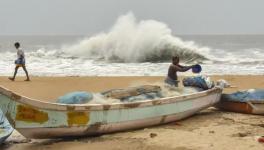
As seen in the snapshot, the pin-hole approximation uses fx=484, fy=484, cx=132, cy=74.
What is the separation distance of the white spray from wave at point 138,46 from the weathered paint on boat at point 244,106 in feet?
62.6

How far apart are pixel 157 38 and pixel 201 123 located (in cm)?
2388

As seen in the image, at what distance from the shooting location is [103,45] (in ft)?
116

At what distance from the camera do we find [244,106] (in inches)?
387

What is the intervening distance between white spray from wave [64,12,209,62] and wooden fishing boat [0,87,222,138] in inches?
822

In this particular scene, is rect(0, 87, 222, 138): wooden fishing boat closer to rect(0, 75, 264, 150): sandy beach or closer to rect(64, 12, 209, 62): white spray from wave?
rect(0, 75, 264, 150): sandy beach

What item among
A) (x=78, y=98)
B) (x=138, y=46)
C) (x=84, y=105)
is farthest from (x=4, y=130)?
(x=138, y=46)

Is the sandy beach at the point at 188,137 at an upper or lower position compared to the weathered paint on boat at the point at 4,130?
lower

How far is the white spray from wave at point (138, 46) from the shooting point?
30562 millimetres

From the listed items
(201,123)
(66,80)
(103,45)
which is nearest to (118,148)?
(201,123)

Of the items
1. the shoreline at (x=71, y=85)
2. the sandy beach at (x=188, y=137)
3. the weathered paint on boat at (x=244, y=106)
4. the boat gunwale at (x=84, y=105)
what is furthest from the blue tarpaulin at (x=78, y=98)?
the shoreline at (x=71, y=85)

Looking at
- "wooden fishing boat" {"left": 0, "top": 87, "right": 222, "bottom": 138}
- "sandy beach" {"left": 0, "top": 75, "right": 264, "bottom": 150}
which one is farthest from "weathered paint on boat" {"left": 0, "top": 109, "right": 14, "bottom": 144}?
"wooden fishing boat" {"left": 0, "top": 87, "right": 222, "bottom": 138}

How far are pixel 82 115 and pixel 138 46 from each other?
81.8 feet

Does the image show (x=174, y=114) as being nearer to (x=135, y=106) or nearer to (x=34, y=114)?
(x=135, y=106)

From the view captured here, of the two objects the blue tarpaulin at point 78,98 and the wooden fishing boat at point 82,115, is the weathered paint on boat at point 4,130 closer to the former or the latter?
the wooden fishing boat at point 82,115
